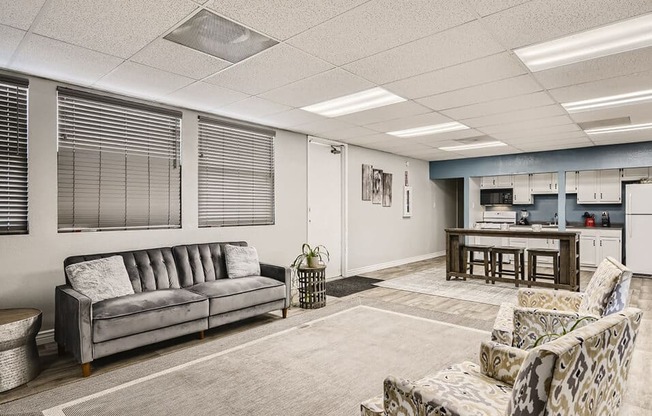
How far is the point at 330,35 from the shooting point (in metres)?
2.70

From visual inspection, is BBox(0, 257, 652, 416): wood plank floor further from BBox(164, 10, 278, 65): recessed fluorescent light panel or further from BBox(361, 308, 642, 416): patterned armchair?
BBox(164, 10, 278, 65): recessed fluorescent light panel

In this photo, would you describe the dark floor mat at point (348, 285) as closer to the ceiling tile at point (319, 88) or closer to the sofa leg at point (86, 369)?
the ceiling tile at point (319, 88)

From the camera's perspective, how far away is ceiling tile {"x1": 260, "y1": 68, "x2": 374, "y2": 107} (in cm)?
356

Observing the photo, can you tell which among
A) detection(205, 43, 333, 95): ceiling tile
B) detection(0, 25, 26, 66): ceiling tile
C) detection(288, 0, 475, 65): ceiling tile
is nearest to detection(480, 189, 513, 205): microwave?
detection(205, 43, 333, 95): ceiling tile

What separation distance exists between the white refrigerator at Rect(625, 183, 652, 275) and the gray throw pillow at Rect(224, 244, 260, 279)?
7.30 metres

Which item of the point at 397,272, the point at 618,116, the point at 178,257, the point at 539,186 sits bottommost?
the point at 397,272

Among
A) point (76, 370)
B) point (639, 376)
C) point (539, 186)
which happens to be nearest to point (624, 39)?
point (639, 376)

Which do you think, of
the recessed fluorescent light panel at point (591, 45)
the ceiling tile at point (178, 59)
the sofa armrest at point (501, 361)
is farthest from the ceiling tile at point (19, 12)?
the recessed fluorescent light panel at point (591, 45)

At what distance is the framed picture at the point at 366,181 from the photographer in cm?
746

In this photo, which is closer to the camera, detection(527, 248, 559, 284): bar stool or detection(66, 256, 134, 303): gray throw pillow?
detection(66, 256, 134, 303): gray throw pillow

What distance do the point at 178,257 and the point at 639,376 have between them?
14.4ft

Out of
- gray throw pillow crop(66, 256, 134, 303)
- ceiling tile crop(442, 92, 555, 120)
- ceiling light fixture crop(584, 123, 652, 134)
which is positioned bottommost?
gray throw pillow crop(66, 256, 134, 303)

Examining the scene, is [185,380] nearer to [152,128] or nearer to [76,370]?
[76,370]

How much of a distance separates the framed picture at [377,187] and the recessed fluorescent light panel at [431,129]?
1.60 metres
